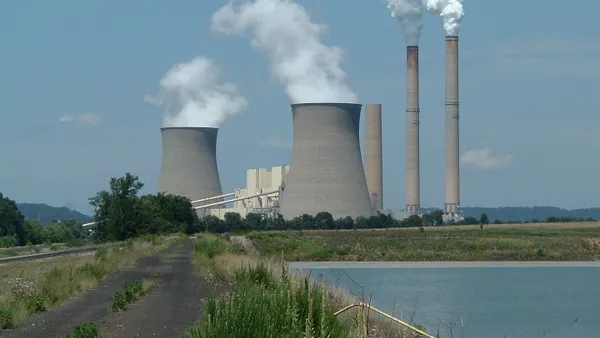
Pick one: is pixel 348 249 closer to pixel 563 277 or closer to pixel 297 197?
pixel 563 277

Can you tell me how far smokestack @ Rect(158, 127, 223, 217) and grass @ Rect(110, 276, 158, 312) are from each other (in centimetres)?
4356

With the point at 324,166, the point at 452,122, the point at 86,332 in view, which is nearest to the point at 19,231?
the point at 324,166

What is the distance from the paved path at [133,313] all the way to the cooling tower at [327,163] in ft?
110

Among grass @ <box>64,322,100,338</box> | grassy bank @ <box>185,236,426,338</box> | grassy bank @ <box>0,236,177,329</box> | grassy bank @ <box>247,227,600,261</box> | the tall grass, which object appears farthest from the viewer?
grassy bank @ <box>247,227,600,261</box>

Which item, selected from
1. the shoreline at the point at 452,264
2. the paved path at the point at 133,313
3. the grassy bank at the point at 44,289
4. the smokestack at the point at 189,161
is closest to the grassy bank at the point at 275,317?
the paved path at the point at 133,313

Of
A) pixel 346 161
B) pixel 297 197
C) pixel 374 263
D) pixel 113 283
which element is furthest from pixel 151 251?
pixel 297 197

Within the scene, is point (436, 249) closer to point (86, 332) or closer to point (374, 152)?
point (86, 332)

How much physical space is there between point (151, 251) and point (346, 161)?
953 inches

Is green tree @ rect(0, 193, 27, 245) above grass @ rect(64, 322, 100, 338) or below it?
above

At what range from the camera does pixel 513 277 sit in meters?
29.0

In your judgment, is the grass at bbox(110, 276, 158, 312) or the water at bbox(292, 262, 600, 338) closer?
the grass at bbox(110, 276, 158, 312)

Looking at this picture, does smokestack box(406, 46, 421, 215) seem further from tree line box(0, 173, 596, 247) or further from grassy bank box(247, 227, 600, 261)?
grassy bank box(247, 227, 600, 261)

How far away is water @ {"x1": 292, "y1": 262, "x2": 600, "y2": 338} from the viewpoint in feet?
51.8

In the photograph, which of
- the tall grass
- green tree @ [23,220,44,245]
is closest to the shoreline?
green tree @ [23,220,44,245]
